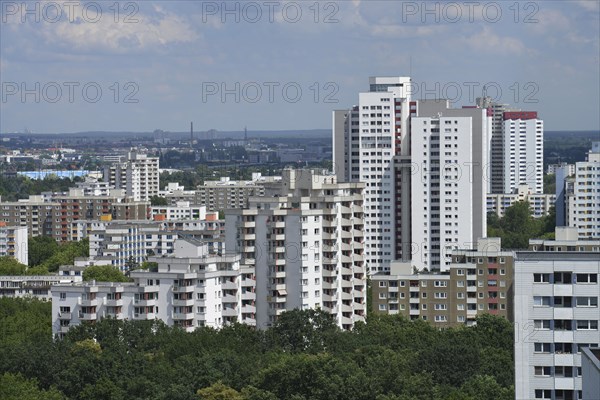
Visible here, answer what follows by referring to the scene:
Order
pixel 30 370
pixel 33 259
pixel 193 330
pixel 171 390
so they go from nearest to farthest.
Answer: pixel 171 390 → pixel 30 370 → pixel 193 330 → pixel 33 259

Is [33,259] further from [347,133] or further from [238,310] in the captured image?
[238,310]

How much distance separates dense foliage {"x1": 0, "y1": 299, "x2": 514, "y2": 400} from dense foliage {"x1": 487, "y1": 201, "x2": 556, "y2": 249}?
27035mm

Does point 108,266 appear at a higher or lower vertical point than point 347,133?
lower

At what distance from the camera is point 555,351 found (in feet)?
53.7

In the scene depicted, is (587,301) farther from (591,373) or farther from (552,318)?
(591,373)

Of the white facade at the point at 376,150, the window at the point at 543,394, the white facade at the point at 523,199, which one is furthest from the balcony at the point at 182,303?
the white facade at the point at 523,199

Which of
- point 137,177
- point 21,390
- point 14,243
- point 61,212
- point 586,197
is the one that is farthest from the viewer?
point 137,177

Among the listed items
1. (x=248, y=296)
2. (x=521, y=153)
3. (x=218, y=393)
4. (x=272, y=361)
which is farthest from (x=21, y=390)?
(x=521, y=153)

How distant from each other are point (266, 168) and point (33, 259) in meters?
35.7

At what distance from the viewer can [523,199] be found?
229ft

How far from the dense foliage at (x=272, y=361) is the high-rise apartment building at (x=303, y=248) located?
1.60m

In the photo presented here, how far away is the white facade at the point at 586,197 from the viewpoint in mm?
51062

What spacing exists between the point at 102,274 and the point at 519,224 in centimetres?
2528

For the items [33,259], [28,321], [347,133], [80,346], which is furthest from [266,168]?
[80,346]
